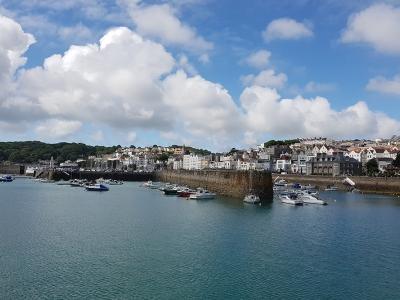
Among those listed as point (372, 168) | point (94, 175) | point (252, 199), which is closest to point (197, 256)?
point (252, 199)

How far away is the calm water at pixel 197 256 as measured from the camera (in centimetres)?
1906

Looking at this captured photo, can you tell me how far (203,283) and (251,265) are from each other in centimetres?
378

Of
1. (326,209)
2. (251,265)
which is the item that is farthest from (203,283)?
(326,209)

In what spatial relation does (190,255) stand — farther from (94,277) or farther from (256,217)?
(256,217)

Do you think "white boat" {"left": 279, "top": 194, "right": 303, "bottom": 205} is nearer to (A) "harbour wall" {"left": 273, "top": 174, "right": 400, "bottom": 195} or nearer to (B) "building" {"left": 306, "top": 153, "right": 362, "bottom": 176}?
(A) "harbour wall" {"left": 273, "top": 174, "right": 400, "bottom": 195}

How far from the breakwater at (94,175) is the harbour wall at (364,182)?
42704 millimetres

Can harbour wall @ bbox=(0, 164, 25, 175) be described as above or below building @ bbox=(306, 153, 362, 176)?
below

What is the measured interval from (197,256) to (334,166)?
85.9m

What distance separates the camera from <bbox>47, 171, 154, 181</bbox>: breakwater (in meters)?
118

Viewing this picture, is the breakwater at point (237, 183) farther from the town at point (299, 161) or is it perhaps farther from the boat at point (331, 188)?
the town at point (299, 161)

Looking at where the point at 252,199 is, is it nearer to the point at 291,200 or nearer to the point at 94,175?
the point at 291,200

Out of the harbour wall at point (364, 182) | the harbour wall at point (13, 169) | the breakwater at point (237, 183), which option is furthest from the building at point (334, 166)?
the harbour wall at point (13, 169)

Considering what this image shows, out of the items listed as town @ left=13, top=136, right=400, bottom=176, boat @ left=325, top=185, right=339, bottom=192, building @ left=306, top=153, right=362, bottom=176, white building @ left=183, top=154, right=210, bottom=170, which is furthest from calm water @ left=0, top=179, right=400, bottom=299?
white building @ left=183, top=154, right=210, bottom=170

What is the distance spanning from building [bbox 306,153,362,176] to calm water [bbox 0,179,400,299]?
6444 cm
